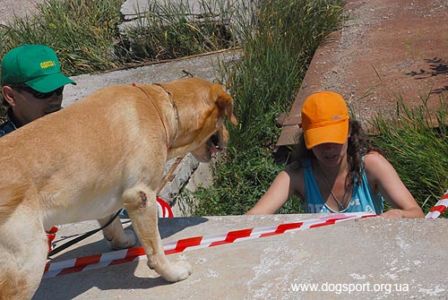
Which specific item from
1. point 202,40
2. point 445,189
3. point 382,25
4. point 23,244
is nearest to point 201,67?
point 202,40

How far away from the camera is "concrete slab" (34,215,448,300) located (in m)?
3.28

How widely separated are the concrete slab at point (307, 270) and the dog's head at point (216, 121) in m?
0.50

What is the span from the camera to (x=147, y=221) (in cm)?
340

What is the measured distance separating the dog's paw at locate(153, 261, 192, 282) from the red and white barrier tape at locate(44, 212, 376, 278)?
11.0 inches

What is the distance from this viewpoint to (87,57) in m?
8.12

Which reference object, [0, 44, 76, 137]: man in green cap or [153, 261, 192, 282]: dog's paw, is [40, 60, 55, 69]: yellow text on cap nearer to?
[0, 44, 76, 137]: man in green cap

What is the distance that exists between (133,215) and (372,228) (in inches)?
44.1

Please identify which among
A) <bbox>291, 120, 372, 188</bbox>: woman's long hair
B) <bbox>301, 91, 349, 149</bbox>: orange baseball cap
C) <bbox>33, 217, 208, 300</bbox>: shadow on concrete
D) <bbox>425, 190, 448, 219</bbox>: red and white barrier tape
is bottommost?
<bbox>425, 190, 448, 219</bbox>: red and white barrier tape

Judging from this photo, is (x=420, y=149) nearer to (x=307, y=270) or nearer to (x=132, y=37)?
(x=307, y=270)

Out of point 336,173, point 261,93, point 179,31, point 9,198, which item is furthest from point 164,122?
point 179,31

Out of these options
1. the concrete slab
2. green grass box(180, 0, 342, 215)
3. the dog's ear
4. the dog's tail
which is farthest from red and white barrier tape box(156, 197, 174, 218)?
the dog's tail

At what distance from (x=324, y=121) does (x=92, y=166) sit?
1.25 m

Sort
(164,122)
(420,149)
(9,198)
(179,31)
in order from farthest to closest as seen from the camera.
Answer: (179,31), (420,149), (164,122), (9,198)

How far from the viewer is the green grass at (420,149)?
5.08 m
